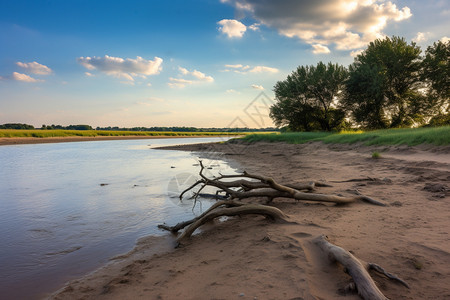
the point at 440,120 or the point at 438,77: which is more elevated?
the point at 438,77

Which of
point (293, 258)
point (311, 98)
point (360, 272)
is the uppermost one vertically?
point (311, 98)

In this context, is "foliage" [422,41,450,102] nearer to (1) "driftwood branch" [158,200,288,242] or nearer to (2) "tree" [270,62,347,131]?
(2) "tree" [270,62,347,131]

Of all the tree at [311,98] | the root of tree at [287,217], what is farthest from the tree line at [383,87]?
the root of tree at [287,217]

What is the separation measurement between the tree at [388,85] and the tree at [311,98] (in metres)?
2.86

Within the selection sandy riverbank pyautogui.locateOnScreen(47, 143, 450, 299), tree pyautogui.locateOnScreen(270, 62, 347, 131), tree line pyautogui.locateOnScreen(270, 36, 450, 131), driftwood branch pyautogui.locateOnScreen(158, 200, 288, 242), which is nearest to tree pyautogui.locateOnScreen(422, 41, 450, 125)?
tree line pyautogui.locateOnScreen(270, 36, 450, 131)

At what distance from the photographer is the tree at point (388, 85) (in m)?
29.0

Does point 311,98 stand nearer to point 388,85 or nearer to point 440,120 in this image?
point 388,85

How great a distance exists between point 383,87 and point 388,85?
122cm

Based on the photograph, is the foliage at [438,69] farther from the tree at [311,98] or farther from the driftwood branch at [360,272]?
the driftwood branch at [360,272]

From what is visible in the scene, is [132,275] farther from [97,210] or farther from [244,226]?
[97,210]

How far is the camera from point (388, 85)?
30000 mm

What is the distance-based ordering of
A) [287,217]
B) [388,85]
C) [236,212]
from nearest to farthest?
[287,217] < [236,212] < [388,85]

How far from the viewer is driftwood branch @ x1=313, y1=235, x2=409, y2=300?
2139mm

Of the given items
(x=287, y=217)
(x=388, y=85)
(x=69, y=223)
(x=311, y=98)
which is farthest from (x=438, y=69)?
(x=69, y=223)
